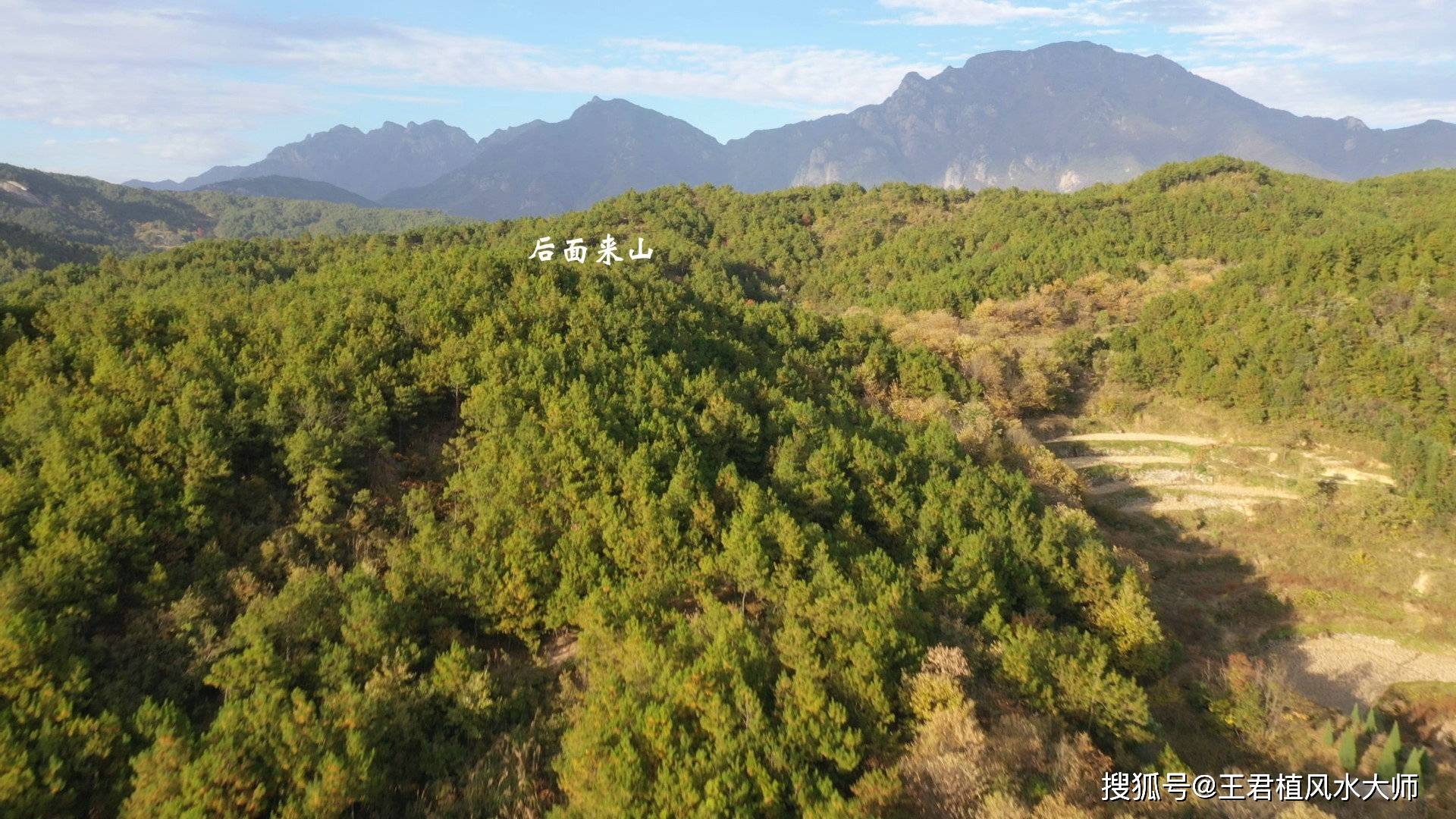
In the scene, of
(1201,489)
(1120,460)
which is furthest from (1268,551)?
(1120,460)

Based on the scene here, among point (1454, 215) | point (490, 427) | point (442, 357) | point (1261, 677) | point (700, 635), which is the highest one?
point (1454, 215)

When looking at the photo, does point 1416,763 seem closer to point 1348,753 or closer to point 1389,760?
point 1389,760

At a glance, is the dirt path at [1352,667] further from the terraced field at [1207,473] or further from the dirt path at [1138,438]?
the dirt path at [1138,438]

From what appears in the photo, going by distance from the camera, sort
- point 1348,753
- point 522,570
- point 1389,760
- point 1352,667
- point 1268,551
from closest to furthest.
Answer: point 1389,760 < point 522,570 < point 1348,753 < point 1352,667 < point 1268,551

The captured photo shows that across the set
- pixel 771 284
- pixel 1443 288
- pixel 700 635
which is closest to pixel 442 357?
pixel 700 635

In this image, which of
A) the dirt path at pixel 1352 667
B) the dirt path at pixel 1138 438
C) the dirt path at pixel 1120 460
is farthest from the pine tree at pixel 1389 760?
the dirt path at pixel 1138 438

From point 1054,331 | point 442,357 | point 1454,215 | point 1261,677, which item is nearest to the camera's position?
point 1261,677

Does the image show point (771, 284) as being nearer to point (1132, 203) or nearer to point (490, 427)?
point (1132, 203)

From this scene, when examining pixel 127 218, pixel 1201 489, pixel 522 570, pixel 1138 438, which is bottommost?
pixel 1201 489
